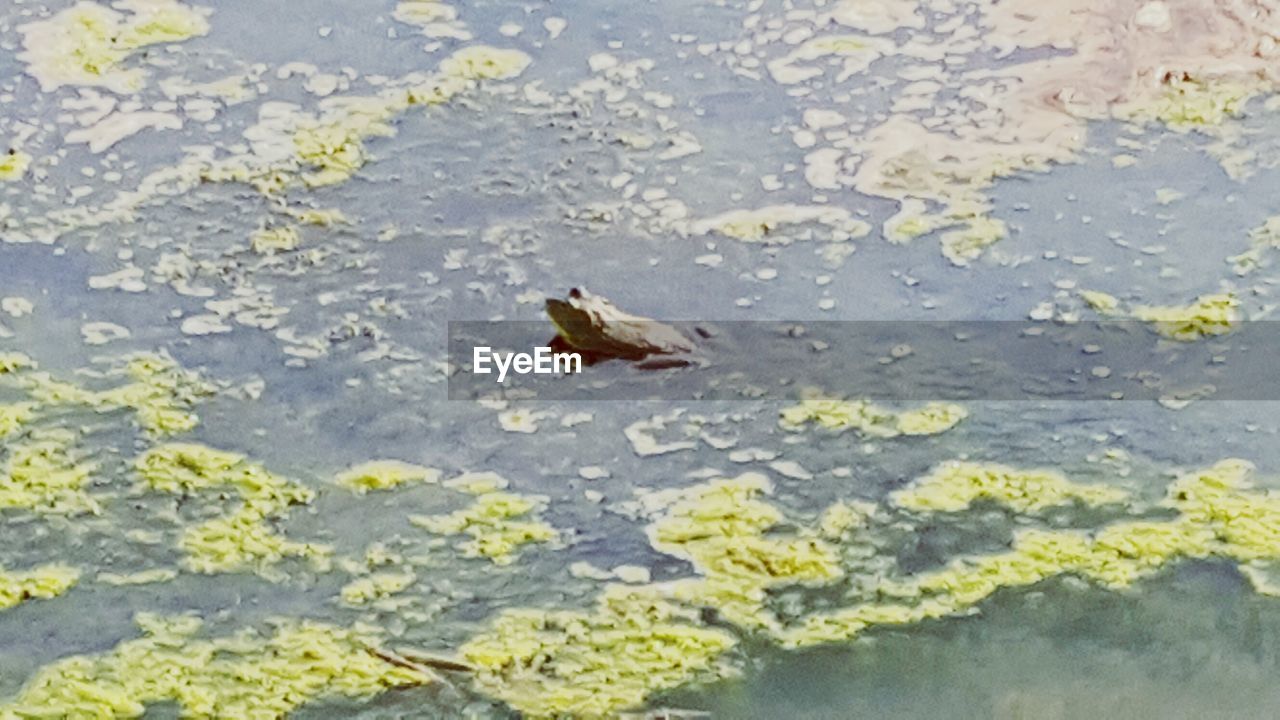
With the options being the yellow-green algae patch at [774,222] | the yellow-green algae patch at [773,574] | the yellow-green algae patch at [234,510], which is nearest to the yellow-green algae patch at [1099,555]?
the yellow-green algae patch at [773,574]

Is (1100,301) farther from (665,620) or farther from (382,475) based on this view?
(382,475)

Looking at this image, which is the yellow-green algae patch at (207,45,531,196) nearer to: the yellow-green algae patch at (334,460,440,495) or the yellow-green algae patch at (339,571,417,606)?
the yellow-green algae patch at (334,460,440,495)

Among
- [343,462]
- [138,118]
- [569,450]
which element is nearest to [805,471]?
[569,450]

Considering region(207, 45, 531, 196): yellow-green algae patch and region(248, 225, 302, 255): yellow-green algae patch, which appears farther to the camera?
region(207, 45, 531, 196): yellow-green algae patch

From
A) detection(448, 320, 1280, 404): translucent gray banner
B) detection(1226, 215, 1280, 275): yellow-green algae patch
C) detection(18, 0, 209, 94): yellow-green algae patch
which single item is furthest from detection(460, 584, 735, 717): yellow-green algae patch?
detection(18, 0, 209, 94): yellow-green algae patch

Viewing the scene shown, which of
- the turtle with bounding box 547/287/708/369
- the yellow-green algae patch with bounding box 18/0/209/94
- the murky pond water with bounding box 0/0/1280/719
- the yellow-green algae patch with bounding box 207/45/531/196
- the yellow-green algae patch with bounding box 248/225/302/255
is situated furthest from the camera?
the yellow-green algae patch with bounding box 18/0/209/94

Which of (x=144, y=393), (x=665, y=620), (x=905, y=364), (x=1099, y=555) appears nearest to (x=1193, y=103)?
(x=905, y=364)
